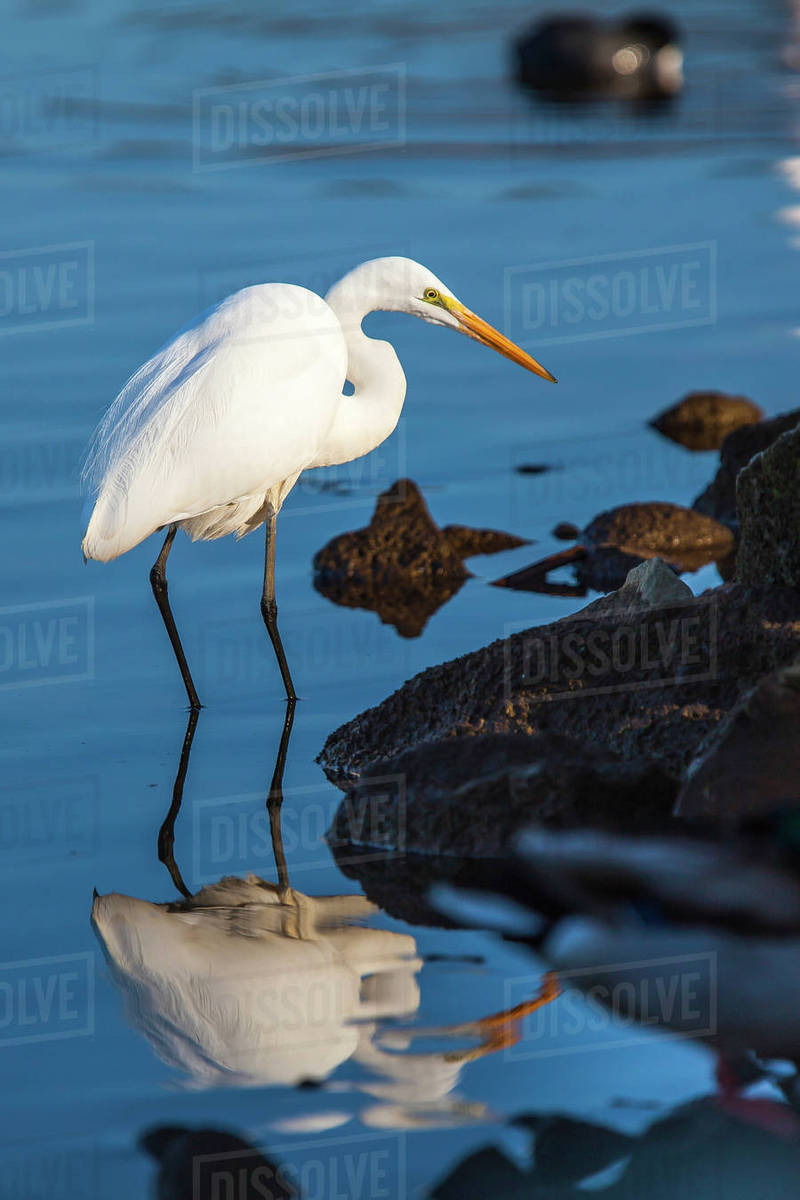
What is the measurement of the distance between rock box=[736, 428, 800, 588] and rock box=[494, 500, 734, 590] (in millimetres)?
1987

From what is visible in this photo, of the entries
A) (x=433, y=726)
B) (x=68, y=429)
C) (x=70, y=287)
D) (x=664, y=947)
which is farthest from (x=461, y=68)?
(x=664, y=947)

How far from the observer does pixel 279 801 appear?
5930 mm

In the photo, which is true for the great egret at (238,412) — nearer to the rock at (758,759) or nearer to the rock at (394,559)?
the rock at (394,559)

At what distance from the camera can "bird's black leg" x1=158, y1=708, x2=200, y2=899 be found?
546cm

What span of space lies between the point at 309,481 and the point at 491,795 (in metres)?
4.40

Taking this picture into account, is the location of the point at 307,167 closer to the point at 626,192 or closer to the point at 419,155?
the point at 419,155

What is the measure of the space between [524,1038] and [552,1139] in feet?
1.34

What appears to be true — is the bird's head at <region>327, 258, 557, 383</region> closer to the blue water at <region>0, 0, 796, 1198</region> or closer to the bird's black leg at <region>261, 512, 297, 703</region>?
the bird's black leg at <region>261, 512, 297, 703</region>

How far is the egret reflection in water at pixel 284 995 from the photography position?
4.30m
